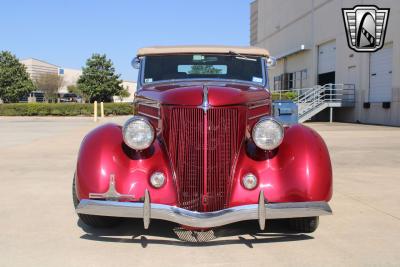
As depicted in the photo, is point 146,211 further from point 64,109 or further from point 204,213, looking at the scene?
point 64,109

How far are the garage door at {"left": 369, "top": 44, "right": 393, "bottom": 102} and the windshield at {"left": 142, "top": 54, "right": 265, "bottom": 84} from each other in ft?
67.1

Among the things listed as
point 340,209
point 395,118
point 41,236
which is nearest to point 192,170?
point 41,236

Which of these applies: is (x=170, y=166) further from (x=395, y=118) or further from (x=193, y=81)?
(x=395, y=118)

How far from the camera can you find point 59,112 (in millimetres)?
39156

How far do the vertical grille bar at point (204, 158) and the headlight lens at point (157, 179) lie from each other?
139 millimetres

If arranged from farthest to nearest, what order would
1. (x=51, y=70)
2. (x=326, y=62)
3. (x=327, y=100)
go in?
Result: (x=51, y=70) → (x=326, y=62) → (x=327, y=100)

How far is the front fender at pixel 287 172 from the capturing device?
412 centimetres

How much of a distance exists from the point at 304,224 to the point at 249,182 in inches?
32.1

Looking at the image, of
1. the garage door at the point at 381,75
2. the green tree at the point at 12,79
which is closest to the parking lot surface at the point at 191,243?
the garage door at the point at 381,75

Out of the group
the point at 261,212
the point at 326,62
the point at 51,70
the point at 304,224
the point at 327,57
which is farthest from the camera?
the point at 51,70

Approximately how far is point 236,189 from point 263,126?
0.60 meters

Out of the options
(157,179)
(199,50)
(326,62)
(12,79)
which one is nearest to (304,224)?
(157,179)

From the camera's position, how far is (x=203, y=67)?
5.59m

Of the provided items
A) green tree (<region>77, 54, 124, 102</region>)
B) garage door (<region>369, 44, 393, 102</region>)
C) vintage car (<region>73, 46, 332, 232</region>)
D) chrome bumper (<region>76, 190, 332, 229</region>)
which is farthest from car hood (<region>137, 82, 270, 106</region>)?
green tree (<region>77, 54, 124, 102</region>)
